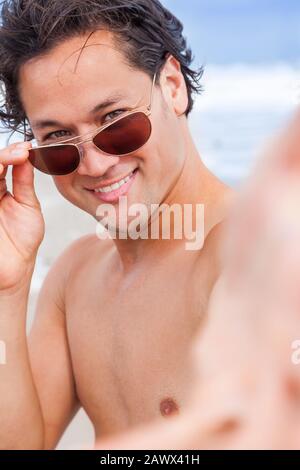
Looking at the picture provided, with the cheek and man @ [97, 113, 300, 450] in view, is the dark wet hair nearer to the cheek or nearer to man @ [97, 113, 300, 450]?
the cheek

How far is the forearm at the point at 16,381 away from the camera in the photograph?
1640 mm

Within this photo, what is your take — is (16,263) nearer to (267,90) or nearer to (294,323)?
(294,323)

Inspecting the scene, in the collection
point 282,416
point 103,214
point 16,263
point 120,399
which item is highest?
point 282,416

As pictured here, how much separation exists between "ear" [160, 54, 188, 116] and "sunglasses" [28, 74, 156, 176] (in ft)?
0.52

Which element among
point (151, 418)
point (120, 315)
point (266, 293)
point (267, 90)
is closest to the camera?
point (266, 293)

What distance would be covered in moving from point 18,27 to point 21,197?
0.39 meters

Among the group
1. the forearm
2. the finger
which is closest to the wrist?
the forearm

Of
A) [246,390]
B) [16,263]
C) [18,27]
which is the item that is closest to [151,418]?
[16,263]

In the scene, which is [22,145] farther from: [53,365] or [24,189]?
[53,365]

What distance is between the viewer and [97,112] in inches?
60.1

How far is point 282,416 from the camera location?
0.30 metres

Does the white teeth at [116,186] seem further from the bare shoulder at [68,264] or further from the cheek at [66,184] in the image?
the bare shoulder at [68,264]

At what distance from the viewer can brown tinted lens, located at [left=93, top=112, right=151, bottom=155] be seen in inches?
59.4

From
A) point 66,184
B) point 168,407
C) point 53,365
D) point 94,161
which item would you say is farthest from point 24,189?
point 168,407
